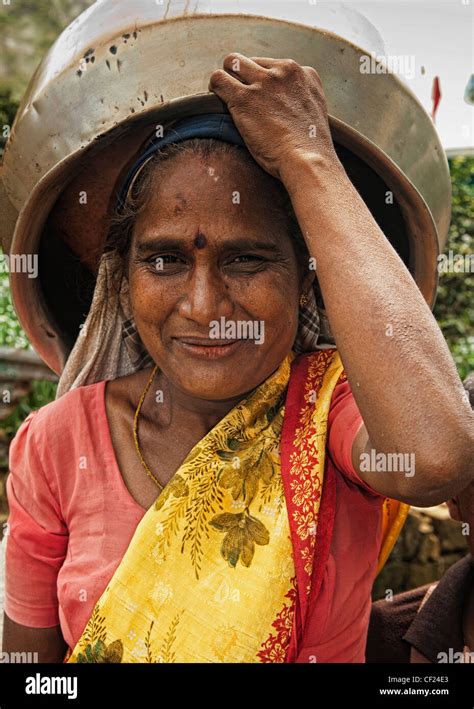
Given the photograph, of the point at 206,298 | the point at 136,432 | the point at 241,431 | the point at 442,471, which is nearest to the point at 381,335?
the point at 442,471

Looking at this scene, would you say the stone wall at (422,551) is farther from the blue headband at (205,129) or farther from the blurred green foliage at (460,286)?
the blue headband at (205,129)

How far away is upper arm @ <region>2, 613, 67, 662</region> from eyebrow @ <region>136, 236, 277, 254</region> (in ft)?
2.88

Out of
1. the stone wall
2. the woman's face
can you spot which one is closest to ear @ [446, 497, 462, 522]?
the woman's face

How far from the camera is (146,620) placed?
152 centimetres

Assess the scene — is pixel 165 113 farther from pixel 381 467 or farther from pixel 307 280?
pixel 381 467

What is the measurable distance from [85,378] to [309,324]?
0.53 metres

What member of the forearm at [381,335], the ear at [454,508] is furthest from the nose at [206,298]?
the ear at [454,508]

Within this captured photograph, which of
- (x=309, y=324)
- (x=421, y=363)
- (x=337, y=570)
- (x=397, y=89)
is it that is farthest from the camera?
(x=309, y=324)

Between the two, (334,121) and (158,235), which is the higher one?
(334,121)

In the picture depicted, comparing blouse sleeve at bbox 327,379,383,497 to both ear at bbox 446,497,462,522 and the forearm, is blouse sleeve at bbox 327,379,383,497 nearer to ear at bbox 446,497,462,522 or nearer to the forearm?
the forearm

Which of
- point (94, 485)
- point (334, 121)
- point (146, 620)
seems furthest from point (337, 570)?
point (334, 121)

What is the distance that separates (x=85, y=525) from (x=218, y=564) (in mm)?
309

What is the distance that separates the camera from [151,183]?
1550 millimetres
